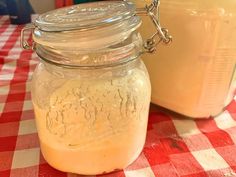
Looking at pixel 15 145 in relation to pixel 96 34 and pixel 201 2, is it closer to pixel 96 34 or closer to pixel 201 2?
pixel 96 34

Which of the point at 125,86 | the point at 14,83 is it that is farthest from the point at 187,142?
the point at 14,83

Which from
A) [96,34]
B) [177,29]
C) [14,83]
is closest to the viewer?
[96,34]

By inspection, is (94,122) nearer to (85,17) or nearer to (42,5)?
(85,17)

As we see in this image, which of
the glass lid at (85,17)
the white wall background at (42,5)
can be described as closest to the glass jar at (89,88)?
the glass lid at (85,17)

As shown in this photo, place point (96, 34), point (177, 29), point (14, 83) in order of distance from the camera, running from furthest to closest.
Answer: point (14, 83) → point (177, 29) → point (96, 34)

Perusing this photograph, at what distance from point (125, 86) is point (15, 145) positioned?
185 mm

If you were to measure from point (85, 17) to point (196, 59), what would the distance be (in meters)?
0.17

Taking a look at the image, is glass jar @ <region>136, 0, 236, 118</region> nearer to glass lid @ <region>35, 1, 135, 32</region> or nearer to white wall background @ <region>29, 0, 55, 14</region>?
glass lid @ <region>35, 1, 135, 32</region>

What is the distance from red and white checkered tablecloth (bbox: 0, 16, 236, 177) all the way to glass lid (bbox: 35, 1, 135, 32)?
174 mm

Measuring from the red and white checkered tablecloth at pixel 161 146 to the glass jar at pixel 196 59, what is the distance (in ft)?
0.09

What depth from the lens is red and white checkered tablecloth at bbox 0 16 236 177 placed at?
368mm

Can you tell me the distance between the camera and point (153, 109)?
1.64ft

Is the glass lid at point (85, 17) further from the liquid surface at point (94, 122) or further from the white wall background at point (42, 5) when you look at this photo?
the white wall background at point (42, 5)

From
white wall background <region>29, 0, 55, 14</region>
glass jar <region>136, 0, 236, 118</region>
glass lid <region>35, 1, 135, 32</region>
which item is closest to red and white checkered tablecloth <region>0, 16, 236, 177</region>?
glass jar <region>136, 0, 236, 118</region>
